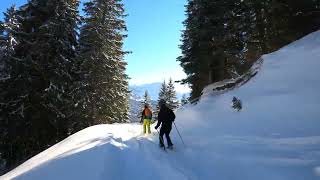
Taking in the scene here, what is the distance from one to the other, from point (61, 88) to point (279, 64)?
1699 centimetres

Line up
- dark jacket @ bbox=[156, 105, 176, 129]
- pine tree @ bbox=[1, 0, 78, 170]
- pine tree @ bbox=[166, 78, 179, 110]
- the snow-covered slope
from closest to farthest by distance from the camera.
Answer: the snow-covered slope → dark jacket @ bbox=[156, 105, 176, 129] → pine tree @ bbox=[1, 0, 78, 170] → pine tree @ bbox=[166, 78, 179, 110]

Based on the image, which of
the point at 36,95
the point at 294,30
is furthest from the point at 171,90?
the point at 294,30

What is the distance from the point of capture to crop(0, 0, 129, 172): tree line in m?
29.1

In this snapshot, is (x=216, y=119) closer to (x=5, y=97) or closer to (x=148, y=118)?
(x=148, y=118)

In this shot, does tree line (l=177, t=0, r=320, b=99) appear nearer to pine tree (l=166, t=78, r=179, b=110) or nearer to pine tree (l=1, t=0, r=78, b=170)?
pine tree (l=1, t=0, r=78, b=170)

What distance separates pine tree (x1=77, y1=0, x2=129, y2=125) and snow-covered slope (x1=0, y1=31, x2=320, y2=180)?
1478 cm

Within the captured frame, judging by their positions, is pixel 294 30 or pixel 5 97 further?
pixel 5 97

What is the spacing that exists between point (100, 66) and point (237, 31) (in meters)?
13.7

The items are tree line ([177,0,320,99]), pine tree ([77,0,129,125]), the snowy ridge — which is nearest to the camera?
the snowy ridge

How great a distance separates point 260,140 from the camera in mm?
13125

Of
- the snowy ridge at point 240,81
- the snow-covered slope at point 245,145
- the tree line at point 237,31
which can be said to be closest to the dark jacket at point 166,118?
the snow-covered slope at point 245,145

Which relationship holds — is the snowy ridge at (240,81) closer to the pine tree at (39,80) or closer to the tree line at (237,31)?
the tree line at (237,31)

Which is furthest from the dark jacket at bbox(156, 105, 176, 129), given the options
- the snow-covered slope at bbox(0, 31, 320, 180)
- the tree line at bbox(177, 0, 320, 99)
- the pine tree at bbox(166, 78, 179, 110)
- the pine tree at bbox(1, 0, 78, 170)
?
the pine tree at bbox(166, 78, 179, 110)

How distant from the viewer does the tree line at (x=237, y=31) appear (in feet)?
75.4
